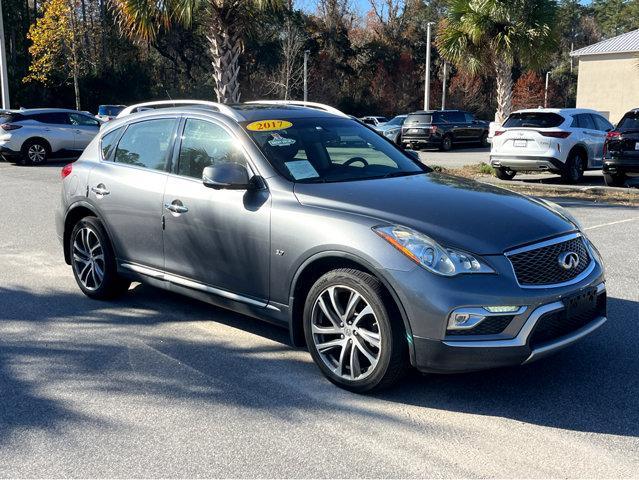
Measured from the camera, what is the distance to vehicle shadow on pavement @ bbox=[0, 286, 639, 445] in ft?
13.2

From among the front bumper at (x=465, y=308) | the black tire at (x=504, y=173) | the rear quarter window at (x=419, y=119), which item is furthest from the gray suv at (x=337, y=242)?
the rear quarter window at (x=419, y=119)

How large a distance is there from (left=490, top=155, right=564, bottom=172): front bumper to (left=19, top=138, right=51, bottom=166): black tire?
13091mm

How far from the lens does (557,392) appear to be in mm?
4309

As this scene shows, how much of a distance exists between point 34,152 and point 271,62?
103 feet

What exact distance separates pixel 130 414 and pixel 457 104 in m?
59.0

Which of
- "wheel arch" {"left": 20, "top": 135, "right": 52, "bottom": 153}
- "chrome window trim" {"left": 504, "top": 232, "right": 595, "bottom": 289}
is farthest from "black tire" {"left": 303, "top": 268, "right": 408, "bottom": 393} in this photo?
"wheel arch" {"left": 20, "top": 135, "right": 52, "bottom": 153}

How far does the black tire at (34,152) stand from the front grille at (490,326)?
63.1ft

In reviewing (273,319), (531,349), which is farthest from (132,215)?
(531,349)

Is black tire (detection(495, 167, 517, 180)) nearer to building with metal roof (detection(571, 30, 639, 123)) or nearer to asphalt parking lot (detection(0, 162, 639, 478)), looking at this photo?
asphalt parking lot (detection(0, 162, 639, 478))

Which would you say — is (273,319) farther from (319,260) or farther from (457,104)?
(457,104)

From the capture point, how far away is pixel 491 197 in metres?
4.75

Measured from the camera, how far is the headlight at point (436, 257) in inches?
154

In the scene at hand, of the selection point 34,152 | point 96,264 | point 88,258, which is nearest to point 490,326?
point 96,264

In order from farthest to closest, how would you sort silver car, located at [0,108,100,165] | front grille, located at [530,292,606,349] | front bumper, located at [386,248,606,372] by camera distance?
1. silver car, located at [0,108,100,165]
2. front grille, located at [530,292,606,349]
3. front bumper, located at [386,248,606,372]
